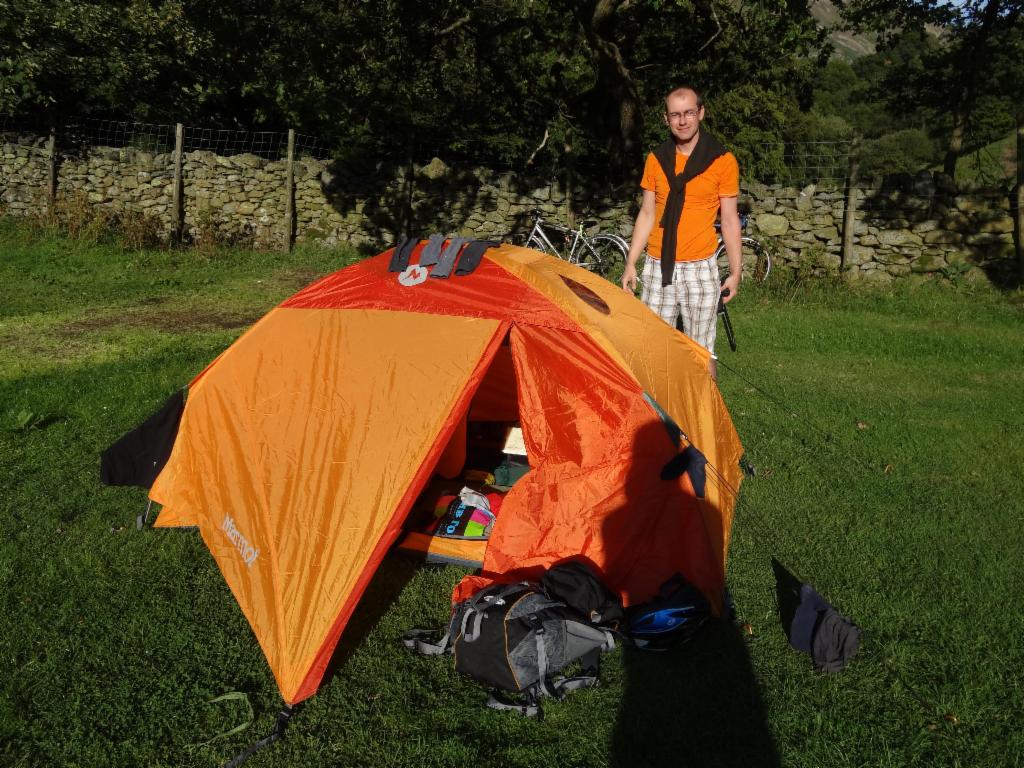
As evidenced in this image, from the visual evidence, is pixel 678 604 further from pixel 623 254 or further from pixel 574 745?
pixel 623 254

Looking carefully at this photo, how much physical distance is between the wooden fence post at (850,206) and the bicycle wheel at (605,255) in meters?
2.80

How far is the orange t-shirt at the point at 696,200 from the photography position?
437 centimetres

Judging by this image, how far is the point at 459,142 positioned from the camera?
509 inches

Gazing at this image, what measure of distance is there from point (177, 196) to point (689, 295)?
9.77 meters

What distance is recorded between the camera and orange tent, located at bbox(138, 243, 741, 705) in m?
3.00

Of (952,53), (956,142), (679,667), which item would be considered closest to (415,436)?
(679,667)

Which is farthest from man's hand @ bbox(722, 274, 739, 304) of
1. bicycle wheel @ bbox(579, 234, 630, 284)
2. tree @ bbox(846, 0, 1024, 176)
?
→ tree @ bbox(846, 0, 1024, 176)

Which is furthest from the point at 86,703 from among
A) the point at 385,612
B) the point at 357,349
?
the point at 357,349

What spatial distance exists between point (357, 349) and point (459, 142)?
10157 millimetres

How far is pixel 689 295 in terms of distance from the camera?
4617 mm

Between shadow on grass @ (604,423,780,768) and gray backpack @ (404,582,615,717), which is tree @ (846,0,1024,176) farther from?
gray backpack @ (404,582,615,717)

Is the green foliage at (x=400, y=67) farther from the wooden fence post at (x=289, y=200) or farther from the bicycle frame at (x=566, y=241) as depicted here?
the bicycle frame at (x=566, y=241)

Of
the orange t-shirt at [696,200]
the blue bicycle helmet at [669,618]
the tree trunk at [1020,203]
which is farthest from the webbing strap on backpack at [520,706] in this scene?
the tree trunk at [1020,203]

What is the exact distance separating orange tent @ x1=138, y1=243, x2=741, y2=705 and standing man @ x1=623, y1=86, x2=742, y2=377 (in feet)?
1.58
